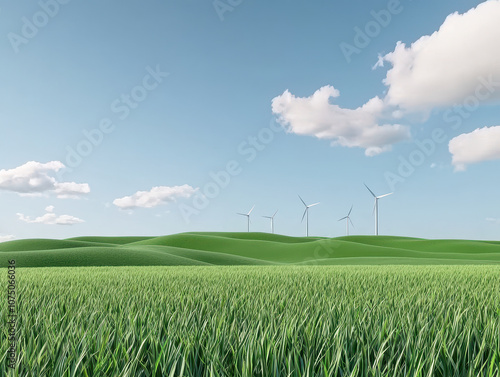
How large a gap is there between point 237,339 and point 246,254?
59.7m

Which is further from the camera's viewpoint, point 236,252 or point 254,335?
point 236,252

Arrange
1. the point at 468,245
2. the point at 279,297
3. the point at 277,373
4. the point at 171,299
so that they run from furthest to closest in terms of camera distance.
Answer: the point at 468,245 → the point at 279,297 → the point at 171,299 → the point at 277,373

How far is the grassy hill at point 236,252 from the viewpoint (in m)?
33.8

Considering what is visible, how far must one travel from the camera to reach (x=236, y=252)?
63562mm

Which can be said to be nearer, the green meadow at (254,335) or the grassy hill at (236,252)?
the green meadow at (254,335)

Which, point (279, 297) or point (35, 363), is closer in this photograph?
point (35, 363)

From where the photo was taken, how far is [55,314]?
15.6 ft

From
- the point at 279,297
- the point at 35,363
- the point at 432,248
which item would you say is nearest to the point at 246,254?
the point at 432,248

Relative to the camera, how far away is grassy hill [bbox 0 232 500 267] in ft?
111

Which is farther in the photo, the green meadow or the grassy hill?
the grassy hill

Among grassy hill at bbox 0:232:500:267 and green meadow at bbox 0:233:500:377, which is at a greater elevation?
green meadow at bbox 0:233:500:377

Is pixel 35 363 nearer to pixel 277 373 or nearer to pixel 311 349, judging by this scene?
pixel 277 373

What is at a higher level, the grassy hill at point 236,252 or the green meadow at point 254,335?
the green meadow at point 254,335

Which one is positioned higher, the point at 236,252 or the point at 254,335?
the point at 254,335
